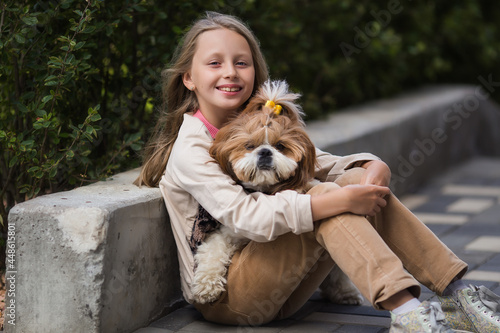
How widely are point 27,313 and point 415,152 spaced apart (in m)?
3.92

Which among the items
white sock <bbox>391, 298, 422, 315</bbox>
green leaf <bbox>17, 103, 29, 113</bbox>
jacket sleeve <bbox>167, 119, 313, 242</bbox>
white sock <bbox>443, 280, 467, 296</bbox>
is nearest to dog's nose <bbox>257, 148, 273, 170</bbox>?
jacket sleeve <bbox>167, 119, 313, 242</bbox>

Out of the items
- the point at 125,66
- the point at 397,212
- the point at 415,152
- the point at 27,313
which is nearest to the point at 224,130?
the point at 397,212

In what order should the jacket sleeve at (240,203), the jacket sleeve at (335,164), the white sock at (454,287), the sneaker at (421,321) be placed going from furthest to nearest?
the jacket sleeve at (335,164) → the white sock at (454,287) → the jacket sleeve at (240,203) → the sneaker at (421,321)

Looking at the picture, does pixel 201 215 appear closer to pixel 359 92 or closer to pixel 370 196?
pixel 370 196

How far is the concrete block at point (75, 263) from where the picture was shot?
259 centimetres

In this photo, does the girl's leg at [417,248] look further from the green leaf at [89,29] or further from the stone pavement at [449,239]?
the green leaf at [89,29]

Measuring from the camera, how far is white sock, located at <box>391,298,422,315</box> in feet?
8.32

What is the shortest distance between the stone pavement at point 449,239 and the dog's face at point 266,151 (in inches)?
24.4

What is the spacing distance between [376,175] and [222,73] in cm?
74

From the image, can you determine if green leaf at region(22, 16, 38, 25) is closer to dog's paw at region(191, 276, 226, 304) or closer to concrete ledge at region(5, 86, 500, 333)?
concrete ledge at region(5, 86, 500, 333)

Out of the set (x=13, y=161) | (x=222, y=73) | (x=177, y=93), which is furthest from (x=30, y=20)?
(x=222, y=73)

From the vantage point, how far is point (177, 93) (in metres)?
3.24

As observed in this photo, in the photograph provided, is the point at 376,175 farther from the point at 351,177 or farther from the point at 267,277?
the point at 267,277

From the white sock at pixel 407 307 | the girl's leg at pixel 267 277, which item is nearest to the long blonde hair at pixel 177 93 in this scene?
the girl's leg at pixel 267 277
